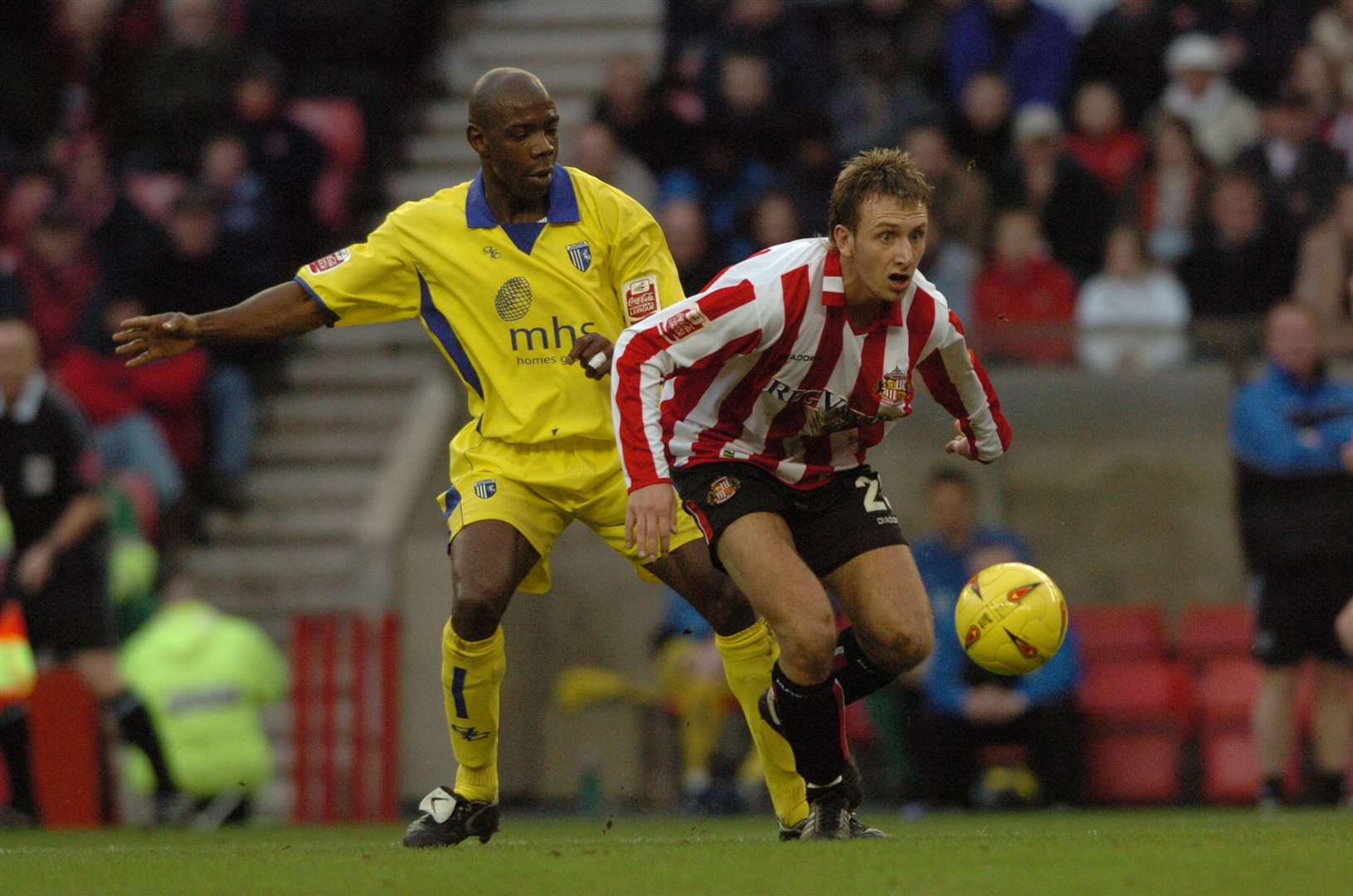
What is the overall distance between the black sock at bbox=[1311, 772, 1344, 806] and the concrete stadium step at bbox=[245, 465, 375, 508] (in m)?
6.54

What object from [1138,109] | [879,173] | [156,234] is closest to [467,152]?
[156,234]

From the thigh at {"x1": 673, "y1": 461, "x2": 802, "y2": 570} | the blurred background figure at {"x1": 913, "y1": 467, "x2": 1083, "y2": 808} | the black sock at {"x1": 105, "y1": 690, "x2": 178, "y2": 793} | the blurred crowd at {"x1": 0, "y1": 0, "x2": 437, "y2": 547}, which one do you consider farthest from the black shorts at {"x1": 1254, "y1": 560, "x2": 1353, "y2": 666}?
the blurred crowd at {"x1": 0, "y1": 0, "x2": 437, "y2": 547}

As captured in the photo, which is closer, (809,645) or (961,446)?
(809,645)

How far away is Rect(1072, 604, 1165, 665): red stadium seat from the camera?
1260 centimetres

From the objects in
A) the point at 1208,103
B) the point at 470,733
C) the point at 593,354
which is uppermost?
the point at 1208,103

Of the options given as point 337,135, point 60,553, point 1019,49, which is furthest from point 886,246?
point 337,135

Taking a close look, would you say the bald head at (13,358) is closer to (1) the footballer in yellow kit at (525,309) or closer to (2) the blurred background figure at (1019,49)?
(1) the footballer in yellow kit at (525,309)

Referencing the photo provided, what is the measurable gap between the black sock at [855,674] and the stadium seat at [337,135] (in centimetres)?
888

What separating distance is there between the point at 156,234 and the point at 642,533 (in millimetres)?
8734

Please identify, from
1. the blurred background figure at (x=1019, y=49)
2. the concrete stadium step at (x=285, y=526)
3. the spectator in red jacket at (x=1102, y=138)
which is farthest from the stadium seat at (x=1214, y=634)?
the concrete stadium step at (x=285, y=526)

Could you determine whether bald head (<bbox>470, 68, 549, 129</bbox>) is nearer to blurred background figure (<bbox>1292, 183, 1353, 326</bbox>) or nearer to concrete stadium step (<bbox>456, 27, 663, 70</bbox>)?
blurred background figure (<bbox>1292, 183, 1353, 326</bbox>)

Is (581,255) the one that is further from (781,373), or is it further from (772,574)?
(772,574)

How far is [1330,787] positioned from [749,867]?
219 inches

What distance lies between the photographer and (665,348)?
22.8 ft
